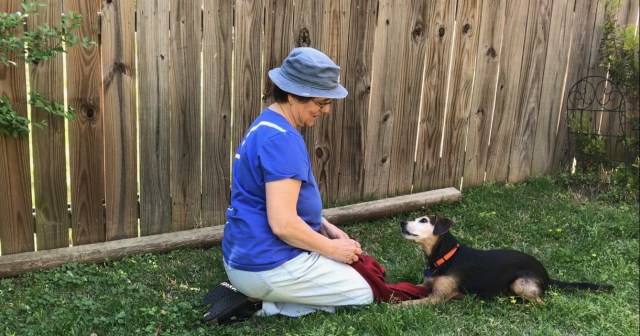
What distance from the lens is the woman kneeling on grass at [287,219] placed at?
3.34m

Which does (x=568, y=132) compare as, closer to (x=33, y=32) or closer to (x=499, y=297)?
(x=499, y=297)

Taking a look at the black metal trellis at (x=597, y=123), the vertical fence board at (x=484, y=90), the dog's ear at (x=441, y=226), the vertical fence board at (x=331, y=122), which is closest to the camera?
the dog's ear at (x=441, y=226)

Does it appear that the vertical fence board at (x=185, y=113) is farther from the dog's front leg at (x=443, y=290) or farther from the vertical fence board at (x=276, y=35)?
the dog's front leg at (x=443, y=290)

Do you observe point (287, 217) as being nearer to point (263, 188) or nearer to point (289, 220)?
point (289, 220)

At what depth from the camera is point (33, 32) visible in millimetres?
3742

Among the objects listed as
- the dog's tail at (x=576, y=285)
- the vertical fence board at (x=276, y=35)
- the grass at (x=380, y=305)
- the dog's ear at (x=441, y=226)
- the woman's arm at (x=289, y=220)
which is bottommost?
the grass at (x=380, y=305)

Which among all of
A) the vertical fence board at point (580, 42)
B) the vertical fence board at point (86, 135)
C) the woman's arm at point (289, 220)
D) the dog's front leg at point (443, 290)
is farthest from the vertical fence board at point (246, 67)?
the vertical fence board at point (580, 42)

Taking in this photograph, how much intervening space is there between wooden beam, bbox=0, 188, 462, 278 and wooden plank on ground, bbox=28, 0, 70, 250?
0.48 ft

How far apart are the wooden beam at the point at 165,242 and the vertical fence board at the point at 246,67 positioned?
0.77 metres

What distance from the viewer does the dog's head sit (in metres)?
3.88

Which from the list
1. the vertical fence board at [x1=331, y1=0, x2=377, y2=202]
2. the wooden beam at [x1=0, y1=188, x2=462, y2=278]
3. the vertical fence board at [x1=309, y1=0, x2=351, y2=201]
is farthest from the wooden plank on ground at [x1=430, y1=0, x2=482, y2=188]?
the vertical fence board at [x1=309, y1=0, x2=351, y2=201]

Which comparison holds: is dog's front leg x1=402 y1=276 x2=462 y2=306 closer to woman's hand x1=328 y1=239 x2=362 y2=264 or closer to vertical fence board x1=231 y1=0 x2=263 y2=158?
woman's hand x1=328 y1=239 x2=362 y2=264

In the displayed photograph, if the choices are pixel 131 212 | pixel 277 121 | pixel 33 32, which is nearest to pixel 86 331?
pixel 131 212

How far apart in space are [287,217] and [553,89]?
4.04 m
